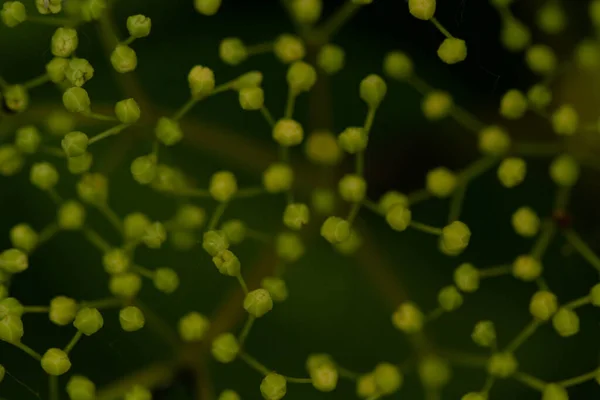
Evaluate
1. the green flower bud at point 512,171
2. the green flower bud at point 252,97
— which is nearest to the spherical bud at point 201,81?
the green flower bud at point 252,97

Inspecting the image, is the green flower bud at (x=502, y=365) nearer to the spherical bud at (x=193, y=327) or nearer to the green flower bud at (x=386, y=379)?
the green flower bud at (x=386, y=379)

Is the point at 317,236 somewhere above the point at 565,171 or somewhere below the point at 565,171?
below

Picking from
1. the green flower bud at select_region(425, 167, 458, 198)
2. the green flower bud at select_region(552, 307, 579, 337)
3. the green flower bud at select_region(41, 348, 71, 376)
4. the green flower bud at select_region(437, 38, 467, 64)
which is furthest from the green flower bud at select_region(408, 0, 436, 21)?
the green flower bud at select_region(41, 348, 71, 376)

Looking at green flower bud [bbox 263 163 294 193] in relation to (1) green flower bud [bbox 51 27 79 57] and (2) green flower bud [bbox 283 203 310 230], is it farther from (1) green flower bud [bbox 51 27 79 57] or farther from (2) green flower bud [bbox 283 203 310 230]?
(1) green flower bud [bbox 51 27 79 57]

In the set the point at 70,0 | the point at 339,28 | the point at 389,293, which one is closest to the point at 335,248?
the point at 389,293

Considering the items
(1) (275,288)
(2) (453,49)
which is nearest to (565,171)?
(2) (453,49)

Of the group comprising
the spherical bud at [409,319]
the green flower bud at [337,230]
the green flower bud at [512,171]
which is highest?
the green flower bud at [512,171]

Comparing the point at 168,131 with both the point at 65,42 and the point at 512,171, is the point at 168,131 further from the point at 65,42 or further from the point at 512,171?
the point at 512,171
